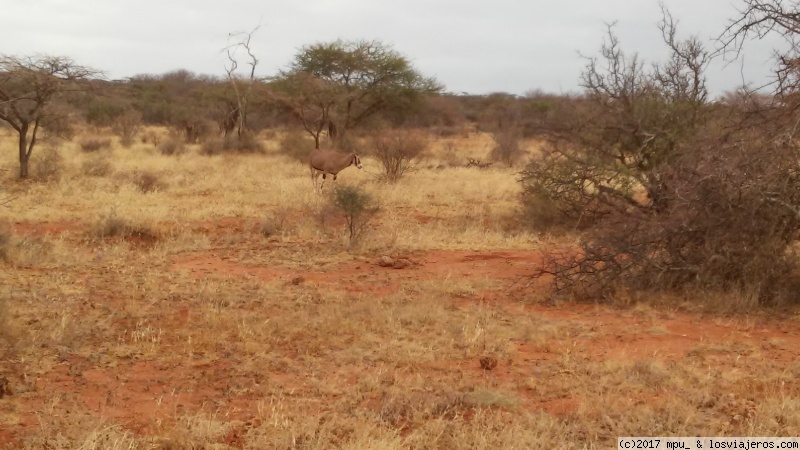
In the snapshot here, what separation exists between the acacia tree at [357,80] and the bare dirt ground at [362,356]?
17.6 metres

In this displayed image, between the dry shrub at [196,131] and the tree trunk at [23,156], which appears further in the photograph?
the dry shrub at [196,131]

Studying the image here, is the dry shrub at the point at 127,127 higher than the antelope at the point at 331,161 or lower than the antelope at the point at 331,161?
higher

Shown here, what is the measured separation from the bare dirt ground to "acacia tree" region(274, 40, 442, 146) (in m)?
17.6

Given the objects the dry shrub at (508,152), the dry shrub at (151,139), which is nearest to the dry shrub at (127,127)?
the dry shrub at (151,139)

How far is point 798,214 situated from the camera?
6117 mm

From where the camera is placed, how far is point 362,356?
5.03m

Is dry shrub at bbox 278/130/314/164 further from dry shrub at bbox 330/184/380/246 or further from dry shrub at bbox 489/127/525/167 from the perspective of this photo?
dry shrub at bbox 330/184/380/246

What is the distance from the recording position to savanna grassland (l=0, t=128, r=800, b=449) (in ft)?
12.5

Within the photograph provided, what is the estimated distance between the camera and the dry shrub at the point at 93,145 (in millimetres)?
20567

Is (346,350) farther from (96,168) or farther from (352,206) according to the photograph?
(96,168)

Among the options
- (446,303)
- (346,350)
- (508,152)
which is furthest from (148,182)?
(346,350)

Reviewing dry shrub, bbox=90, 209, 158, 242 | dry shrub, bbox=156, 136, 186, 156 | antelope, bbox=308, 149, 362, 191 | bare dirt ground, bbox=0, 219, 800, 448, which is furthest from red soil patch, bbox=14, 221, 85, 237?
dry shrub, bbox=156, 136, 186, 156

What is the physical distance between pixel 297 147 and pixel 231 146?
219cm

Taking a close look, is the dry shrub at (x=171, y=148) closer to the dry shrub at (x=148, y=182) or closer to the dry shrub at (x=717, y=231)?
the dry shrub at (x=148, y=182)
